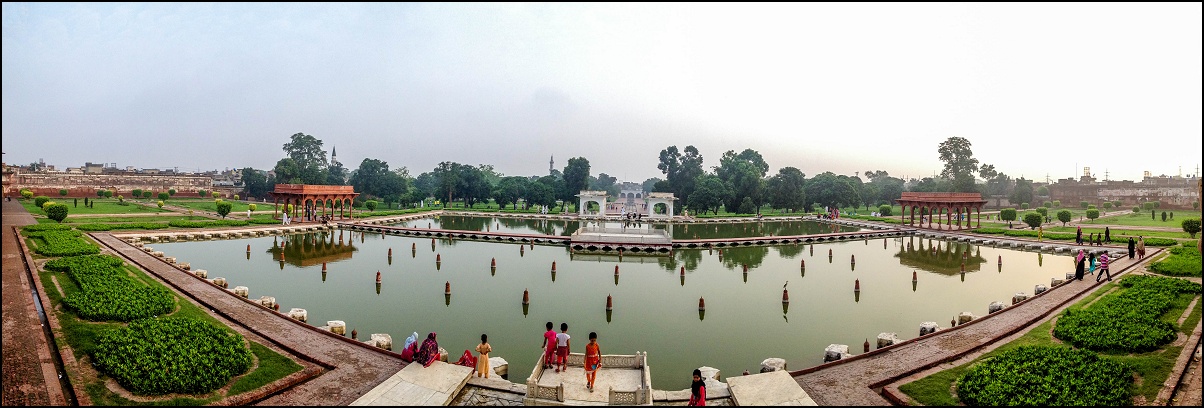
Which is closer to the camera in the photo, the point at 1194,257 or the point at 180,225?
the point at 1194,257

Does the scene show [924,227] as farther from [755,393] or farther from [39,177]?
[39,177]

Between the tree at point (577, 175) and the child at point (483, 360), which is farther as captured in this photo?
the tree at point (577, 175)

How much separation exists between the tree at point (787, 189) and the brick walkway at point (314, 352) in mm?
54030

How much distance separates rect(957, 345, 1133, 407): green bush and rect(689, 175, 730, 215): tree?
4959 cm

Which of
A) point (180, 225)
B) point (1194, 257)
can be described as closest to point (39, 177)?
point (180, 225)

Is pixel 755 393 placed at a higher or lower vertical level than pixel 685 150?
lower

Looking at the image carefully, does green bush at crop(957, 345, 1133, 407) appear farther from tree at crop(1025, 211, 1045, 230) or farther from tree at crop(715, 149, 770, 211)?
tree at crop(715, 149, 770, 211)

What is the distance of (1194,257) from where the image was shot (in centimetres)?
2139

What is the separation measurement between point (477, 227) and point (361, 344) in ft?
119

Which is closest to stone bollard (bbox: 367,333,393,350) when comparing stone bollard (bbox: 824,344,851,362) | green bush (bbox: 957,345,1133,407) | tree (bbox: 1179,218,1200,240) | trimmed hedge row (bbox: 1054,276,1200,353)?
stone bollard (bbox: 824,344,851,362)

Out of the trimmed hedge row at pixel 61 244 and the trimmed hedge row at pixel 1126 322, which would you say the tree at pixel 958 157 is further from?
the trimmed hedge row at pixel 61 244

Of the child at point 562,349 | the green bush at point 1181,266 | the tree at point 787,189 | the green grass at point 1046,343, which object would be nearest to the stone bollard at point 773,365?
the green grass at point 1046,343

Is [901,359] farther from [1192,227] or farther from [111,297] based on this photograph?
[1192,227]

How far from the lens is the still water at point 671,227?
145ft
